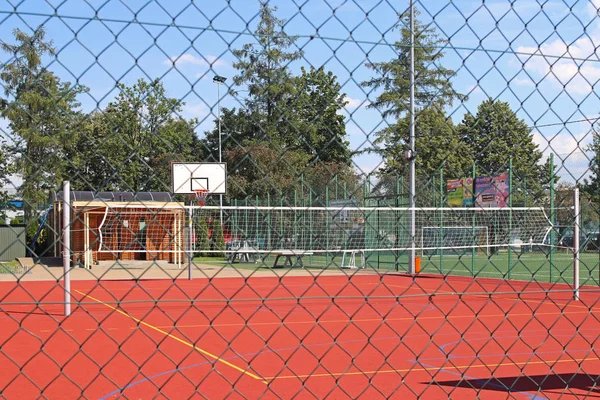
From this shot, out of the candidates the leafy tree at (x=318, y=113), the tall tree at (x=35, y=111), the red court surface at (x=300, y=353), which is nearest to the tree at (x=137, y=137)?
the tall tree at (x=35, y=111)

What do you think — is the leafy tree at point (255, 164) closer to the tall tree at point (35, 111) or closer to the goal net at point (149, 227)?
the goal net at point (149, 227)

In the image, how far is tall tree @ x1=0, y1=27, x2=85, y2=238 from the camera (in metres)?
2.17

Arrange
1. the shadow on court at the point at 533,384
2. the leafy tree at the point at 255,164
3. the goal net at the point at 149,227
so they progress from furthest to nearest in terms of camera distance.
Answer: the shadow on court at the point at 533,384
the goal net at the point at 149,227
the leafy tree at the point at 255,164

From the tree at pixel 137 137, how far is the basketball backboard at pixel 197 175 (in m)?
0.18

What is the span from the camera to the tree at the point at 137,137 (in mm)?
2336

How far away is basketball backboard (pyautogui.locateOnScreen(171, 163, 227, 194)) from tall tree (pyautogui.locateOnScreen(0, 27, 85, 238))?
456mm

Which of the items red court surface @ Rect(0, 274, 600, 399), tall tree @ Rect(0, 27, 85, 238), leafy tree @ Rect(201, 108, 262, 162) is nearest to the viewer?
tall tree @ Rect(0, 27, 85, 238)

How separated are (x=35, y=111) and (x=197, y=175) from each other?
84 centimetres

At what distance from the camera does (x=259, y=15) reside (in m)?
2.66

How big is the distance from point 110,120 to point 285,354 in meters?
5.39

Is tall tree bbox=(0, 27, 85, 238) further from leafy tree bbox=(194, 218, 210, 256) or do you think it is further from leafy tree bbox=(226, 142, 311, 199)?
leafy tree bbox=(194, 218, 210, 256)

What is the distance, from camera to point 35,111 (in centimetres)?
220

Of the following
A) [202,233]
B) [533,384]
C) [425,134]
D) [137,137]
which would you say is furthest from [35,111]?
[202,233]

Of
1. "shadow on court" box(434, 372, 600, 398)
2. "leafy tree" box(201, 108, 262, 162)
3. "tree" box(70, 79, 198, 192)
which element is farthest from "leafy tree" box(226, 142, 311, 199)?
"shadow on court" box(434, 372, 600, 398)
